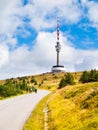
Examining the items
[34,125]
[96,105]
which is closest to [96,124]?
[34,125]

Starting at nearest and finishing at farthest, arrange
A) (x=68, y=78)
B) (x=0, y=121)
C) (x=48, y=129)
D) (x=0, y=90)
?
1. (x=48, y=129)
2. (x=0, y=121)
3. (x=0, y=90)
4. (x=68, y=78)

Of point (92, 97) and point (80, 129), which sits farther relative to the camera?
point (92, 97)

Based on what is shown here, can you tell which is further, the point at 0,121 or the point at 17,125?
the point at 0,121

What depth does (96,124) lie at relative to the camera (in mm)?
19047

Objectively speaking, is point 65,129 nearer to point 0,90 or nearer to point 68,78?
point 0,90

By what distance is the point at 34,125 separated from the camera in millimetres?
23406

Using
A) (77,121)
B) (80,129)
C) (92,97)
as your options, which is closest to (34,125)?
(77,121)

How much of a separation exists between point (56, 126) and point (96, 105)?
18.5 feet

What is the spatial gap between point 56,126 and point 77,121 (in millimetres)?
1269

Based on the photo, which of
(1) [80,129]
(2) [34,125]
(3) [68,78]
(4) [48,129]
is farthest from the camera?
(3) [68,78]

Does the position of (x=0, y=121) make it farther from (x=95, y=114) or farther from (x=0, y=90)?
(x=0, y=90)

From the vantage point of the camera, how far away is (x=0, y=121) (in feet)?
83.0

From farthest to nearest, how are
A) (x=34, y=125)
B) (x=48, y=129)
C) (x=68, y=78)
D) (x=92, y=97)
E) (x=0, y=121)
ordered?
1. (x=68, y=78)
2. (x=92, y=97)
3. (x=0, y=121)
4. (x=34, y=125)
5. (x=48, y=129)

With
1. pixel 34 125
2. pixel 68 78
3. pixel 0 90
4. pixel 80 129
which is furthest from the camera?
pixel 68 78
